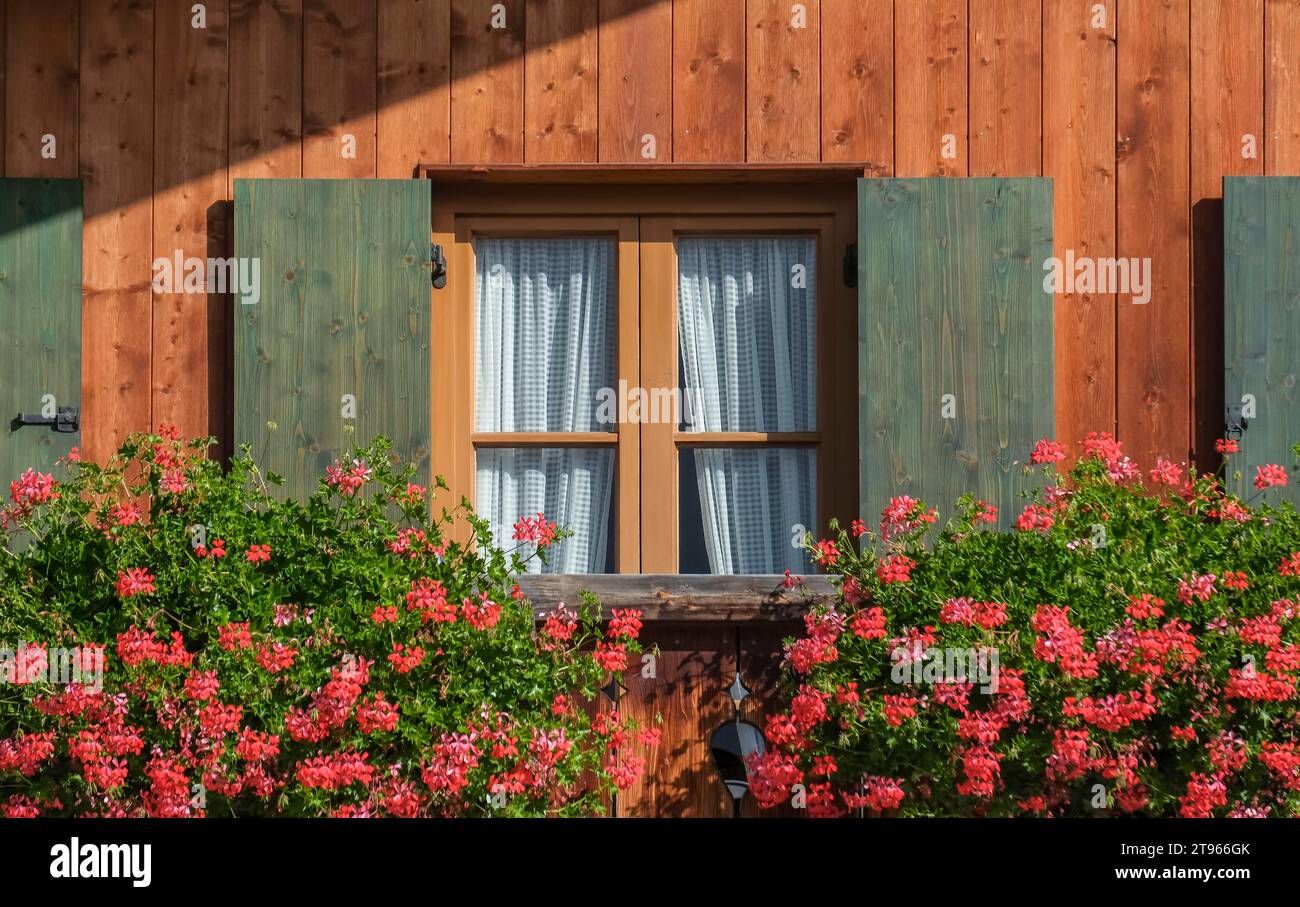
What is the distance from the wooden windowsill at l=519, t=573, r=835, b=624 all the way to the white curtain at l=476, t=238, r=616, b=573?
43 cm

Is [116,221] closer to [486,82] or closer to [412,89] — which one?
[412,89]

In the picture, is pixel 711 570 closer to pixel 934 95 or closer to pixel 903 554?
pixel 903 554

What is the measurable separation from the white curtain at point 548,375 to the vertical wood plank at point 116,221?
1159 millimetres

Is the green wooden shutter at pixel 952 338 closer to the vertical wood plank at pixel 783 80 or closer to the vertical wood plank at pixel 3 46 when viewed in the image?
the vertical wood plank at pixel 783 80

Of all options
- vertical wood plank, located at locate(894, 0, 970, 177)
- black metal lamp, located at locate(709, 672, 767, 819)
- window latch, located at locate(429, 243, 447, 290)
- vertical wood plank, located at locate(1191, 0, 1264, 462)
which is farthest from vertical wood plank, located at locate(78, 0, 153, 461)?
vertical wood plank, located at locate(1191, 0, 1264, 462)

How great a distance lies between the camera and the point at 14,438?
4461 millimetres

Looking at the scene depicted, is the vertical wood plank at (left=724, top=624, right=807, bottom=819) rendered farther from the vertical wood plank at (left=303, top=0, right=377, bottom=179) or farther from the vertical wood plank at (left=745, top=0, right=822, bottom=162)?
the vertical wood plank at (left=303, top=0, right=377, bottom=179)

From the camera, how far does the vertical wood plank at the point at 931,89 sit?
4.51 m

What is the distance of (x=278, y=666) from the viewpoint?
352cm

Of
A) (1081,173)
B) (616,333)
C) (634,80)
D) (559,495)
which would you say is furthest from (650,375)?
(1081,173)

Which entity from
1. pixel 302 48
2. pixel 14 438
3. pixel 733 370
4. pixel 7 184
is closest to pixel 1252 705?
pixel 733 370

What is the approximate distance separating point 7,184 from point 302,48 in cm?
109

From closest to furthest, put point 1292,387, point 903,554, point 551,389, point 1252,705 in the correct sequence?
point 1252,705, point 903,554, point 1292,387, point 551,389

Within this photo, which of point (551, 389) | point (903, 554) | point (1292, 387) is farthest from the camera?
point (551, 389)
